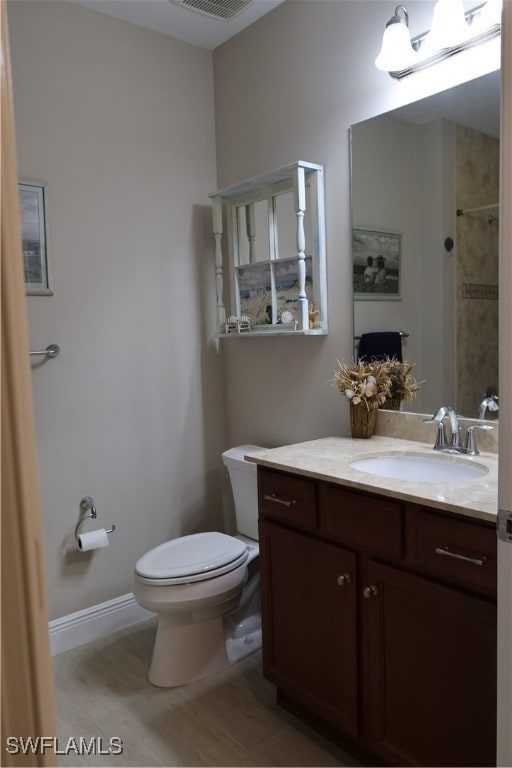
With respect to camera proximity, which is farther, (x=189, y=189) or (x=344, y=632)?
(x=189, y=189)

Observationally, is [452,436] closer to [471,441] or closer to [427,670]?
[471,441]

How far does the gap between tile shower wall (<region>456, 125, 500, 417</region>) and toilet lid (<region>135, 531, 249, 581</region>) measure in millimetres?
1018

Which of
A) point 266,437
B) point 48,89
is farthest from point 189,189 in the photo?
point 266,437

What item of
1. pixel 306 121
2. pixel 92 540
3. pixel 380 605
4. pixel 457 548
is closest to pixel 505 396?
pixel 457 548

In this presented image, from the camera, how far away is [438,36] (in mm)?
1703

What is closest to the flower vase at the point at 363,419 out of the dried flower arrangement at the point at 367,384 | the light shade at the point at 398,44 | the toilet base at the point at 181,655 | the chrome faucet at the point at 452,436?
the dried flower arrangement at the point at 367,384

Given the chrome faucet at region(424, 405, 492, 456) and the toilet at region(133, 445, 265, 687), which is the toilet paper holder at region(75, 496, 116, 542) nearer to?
the toilet at region(133, 445, 265, 687)

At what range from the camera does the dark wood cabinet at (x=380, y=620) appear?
130cm

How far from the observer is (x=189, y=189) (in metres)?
2.73

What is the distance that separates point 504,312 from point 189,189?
2.06 m

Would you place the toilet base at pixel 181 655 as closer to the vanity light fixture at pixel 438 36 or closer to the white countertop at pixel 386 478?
the white countertop at pixel 386 478

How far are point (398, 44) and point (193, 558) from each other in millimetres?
1937

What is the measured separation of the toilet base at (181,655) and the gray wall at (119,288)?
51 centimetres

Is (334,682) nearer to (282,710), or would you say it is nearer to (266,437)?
(282,710)
